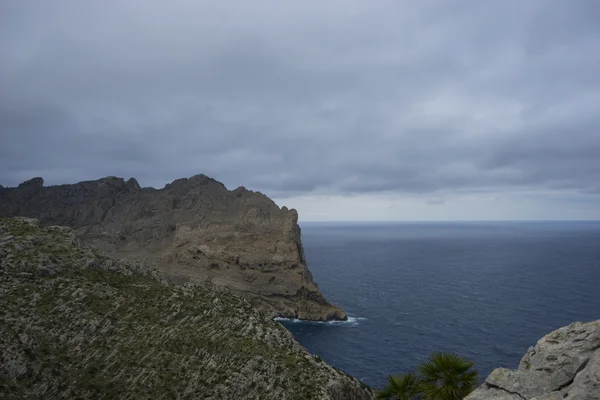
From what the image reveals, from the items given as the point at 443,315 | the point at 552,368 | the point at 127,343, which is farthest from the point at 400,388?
the point at 443,315

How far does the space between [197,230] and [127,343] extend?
346ft

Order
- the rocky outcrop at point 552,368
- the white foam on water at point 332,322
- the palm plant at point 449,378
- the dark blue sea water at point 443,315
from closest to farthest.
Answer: the rocky outcrop at point 552,368, the palm plant at point 449,378, the dark blue sea water at point 443,315, the white foam on water at point 332,322

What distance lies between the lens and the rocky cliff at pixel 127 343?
109 ft

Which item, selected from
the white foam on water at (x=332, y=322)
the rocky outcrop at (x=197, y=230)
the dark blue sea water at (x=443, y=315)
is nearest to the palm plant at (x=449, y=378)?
the dark blue sea water at (x=443, y=315)

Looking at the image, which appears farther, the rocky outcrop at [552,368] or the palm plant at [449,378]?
the palm plant at [449,378]

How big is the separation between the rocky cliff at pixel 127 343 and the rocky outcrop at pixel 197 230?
71514 millimetres

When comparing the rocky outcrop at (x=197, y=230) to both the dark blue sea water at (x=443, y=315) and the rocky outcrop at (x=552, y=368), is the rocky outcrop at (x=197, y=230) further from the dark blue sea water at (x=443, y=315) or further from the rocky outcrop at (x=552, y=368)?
the rocky outcrop at (x=552, y=368)

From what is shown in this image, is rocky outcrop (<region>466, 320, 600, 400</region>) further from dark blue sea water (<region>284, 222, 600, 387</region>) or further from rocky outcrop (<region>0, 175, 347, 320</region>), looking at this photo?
rocky outcrop (<region>0, 175, 347, 320</region>)

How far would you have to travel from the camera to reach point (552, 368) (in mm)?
13883

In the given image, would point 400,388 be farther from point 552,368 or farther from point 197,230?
point 197,230

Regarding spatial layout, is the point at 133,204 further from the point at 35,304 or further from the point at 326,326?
the point at 35,304

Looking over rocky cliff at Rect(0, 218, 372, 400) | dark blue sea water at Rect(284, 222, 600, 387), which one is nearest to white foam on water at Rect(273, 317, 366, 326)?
dark blue sea water at Rect(284, 222, 600, 387)

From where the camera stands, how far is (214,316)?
42938 mm

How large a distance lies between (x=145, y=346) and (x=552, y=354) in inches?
1299
